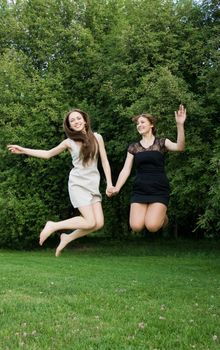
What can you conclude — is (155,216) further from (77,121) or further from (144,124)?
(77,121)

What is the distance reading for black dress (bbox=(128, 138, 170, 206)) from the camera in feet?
23.5

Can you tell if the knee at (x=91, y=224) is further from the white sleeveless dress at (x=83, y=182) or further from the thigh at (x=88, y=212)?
the white sleeveless dress at (x=83, y=182)

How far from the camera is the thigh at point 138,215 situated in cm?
717

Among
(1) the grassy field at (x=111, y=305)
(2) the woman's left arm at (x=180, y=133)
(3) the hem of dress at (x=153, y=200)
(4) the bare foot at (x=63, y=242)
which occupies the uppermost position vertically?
(2) the woman's left arm at (x=180, y=133)

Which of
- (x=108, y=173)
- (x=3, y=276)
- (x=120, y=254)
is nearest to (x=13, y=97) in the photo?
(x=120, y=254)

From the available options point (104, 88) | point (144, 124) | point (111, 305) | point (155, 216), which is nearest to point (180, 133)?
point (144, 124)

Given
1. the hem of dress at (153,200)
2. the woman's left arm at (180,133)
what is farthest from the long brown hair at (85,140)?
the woman's left arm at (180,133)

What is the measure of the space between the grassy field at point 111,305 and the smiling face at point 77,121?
3.17 meters

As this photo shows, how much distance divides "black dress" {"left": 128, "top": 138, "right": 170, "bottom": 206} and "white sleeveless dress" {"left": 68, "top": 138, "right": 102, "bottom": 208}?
69 cm

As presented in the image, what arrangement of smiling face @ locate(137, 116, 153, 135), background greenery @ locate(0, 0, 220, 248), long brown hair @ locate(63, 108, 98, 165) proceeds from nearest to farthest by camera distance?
long brown hair @ locate(63, 108, 98, 165) < smiling face @ locate(137, 116, 153, 135) < background greenery @ locate(0, 0, 220, 248)

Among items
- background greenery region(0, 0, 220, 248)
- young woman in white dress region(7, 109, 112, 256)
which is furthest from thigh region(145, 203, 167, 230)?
background greenery region(0, 0, 220, 248)

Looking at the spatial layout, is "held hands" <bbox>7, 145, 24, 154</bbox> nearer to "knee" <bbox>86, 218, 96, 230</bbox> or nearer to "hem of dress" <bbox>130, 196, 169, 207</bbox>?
"knee" <bbox>86, 218, 96, 230</bbox>

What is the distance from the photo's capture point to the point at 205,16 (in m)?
23.1

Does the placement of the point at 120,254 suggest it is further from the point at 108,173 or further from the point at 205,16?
the point at 108,173
